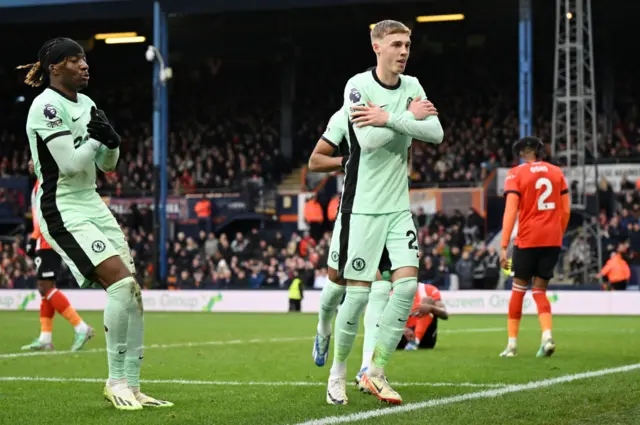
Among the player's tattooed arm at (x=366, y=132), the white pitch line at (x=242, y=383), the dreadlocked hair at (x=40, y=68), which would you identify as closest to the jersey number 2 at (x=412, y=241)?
the player's tattooed arm at (x=366, y=132)

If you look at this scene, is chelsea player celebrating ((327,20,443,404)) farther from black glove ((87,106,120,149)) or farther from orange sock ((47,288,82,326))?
orange sock ((47,288,82,326))

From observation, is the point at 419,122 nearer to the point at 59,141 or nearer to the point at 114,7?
the point at 59,141

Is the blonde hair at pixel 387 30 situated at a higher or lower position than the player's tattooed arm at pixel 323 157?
higher

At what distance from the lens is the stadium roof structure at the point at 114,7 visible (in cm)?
3719

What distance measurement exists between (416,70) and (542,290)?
34.8 metres

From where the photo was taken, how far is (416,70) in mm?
46000

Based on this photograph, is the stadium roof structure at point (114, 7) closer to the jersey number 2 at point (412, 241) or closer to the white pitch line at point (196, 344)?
the white pitch line at point (196, 344)

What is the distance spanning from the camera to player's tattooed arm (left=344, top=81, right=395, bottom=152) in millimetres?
7000

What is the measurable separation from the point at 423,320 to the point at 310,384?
4.54 meters

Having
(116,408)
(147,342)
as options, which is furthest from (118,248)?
(147,342)

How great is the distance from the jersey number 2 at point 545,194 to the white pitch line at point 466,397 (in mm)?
2455

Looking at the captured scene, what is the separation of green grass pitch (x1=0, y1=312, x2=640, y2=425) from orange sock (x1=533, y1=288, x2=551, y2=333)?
0.36 metres

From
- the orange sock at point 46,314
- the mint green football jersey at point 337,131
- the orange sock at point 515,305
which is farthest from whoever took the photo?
the orange sock at point 46,314

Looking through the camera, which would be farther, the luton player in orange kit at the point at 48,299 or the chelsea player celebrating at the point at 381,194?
the luton player in orange kit at the point at 48,299
